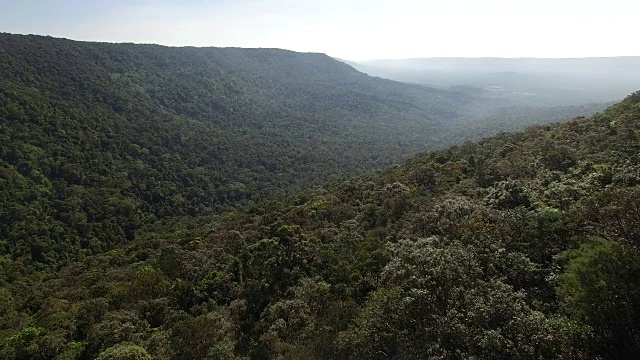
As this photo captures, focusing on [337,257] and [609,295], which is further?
[337,257]

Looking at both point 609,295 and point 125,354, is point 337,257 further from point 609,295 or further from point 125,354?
point 609,295

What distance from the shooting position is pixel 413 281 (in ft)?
53.7

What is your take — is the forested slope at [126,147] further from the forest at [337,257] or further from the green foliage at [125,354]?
the green foliage at [125,354]

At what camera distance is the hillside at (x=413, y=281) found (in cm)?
1378

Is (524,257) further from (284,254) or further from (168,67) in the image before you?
(168,67)

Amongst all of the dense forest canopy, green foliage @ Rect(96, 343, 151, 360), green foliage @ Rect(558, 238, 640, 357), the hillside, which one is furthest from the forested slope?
green foliage @ Rect(558, 238, 640, 357)

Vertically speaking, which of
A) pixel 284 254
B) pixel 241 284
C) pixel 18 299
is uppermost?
pixel 284 254

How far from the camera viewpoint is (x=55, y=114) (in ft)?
335

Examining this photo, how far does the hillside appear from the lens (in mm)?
13781

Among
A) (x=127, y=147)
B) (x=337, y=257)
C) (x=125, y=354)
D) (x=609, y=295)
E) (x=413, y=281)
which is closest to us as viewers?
(x=609, y=295)

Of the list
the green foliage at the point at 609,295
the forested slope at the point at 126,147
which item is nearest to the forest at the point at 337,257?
the green foliage at the point at 609,295

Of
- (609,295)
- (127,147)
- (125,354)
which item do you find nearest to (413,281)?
(609,295)

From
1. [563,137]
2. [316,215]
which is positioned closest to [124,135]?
[316,215]

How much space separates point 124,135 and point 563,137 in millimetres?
108737
